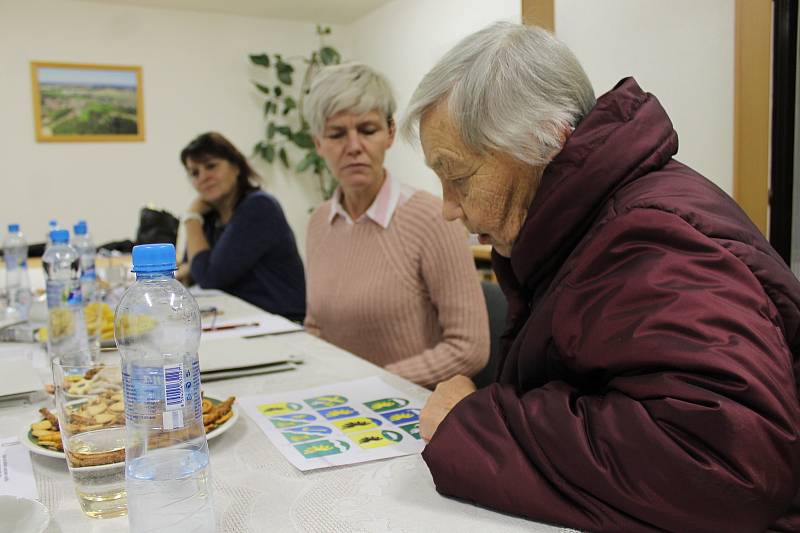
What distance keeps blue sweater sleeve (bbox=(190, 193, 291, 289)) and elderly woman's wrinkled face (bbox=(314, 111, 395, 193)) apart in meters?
0.86

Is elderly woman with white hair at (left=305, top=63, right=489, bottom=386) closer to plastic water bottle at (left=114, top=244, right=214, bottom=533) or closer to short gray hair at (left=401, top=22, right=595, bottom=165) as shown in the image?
short gray hair at (left=401, top=22, right=595, bottom=165)

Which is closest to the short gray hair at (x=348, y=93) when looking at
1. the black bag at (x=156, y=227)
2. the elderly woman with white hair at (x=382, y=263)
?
the elderly woman with white hair at (x=382, y=263)

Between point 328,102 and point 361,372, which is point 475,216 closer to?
point 361,372

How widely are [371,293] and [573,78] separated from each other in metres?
1.01

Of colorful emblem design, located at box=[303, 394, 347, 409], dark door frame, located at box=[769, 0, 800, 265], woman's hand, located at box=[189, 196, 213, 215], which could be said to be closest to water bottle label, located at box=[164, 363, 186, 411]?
colorful emblem design, located at box=[303, 394, 347, 409]

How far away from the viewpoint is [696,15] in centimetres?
254

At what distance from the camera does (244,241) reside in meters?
2.73

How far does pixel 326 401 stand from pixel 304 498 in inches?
14.6

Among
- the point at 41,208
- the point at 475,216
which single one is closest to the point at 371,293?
the point at 475,216

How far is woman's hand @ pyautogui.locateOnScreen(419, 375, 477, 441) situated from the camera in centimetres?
98

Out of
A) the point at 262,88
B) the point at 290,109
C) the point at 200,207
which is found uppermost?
the point at 262,88

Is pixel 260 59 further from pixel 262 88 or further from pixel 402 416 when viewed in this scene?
pixel 402 416

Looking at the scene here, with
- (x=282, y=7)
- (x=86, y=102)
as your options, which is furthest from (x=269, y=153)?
(x=86, y=102)

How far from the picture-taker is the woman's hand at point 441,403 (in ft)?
3.20
